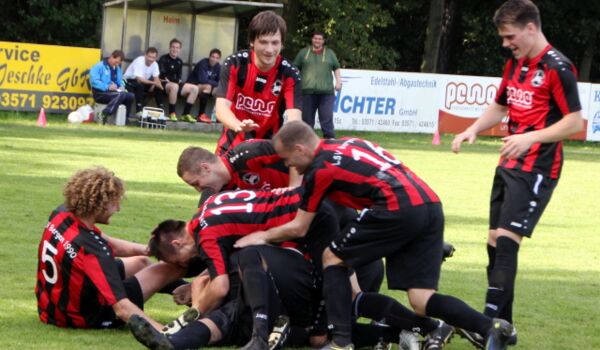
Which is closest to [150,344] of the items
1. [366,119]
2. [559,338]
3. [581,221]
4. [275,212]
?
[275,212]

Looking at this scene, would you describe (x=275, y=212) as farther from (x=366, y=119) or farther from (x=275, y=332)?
(x=366, y=119)

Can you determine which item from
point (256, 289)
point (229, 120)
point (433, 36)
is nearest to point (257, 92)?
point (229, 120)

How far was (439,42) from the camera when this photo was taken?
1604 inches

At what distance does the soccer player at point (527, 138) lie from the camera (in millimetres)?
7113

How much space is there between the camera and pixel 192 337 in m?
6.60

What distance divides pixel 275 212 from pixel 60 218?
1197 mm

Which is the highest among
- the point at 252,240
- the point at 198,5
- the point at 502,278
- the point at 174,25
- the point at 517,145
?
the point at 198,5

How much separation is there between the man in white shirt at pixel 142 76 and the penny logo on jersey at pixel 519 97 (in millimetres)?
17861

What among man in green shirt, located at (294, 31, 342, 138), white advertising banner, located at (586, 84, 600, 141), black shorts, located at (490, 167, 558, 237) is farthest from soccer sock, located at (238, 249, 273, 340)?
white advertising banner, located at (586, 84, 600, 141)

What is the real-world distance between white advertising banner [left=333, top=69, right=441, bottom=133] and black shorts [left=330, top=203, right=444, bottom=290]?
19.6 m

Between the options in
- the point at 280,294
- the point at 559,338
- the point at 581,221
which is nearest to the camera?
the point at 280,294

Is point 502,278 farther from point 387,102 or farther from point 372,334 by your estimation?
point 387,102

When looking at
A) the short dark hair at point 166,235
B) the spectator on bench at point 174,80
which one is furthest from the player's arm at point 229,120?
the spectator on bench at point 174,80

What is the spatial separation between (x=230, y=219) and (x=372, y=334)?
1.02 meters
